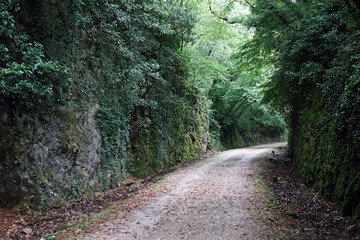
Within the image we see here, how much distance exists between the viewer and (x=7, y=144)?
4918 mm

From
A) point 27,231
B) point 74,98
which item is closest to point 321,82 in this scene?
point 74,98

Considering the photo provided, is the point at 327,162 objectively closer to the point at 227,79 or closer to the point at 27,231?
the point at 27,231

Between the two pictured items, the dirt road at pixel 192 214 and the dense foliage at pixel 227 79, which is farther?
the dense foliage at pixel 227 79

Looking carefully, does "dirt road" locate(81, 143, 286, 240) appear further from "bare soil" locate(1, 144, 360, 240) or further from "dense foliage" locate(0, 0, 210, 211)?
"dense foliage" locate(0, 0, 210, 211)

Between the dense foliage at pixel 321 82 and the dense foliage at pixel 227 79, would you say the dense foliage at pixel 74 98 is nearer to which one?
the dense foliage at pixel 227 79

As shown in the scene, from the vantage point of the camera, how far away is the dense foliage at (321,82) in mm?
5270

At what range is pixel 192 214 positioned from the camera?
551 cm

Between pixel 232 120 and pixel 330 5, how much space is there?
1980 cm

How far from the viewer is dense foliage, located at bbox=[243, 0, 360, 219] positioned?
17.3 feet

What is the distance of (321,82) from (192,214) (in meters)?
6.66

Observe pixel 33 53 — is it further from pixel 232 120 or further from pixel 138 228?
pixel 232 120

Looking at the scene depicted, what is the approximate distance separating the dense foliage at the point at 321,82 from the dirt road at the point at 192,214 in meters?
2.23

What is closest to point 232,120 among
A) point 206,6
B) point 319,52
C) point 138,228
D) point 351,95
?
point 206,6

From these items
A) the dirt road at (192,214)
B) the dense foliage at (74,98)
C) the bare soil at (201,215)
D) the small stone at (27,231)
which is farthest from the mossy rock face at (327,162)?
the dense foliage at (74,98)
